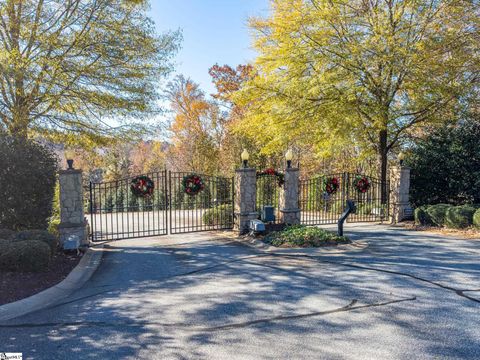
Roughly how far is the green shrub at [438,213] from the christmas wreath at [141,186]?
9.09 meters

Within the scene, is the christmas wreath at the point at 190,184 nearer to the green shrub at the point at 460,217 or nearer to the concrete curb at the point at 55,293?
the concrete curb at the point at 55,293

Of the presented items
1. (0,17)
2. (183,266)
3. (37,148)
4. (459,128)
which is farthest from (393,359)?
(459,128)

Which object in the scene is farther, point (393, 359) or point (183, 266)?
point (183, 266)

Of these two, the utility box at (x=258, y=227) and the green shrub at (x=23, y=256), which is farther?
the utility box at (x=258, y=227)

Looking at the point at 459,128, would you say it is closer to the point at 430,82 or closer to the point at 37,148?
the point at 430,82

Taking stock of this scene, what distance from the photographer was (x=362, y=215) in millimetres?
14133

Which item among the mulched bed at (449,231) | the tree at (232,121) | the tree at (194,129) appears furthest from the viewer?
the tree at (194,129)

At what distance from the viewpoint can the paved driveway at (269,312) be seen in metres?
3.53

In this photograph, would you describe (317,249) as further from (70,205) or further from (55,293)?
(70,205)

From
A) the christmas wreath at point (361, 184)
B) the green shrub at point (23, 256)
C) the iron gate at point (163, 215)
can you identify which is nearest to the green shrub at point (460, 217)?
the christmas wreath at point (361, 184)

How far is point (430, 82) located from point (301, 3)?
18.2 ft

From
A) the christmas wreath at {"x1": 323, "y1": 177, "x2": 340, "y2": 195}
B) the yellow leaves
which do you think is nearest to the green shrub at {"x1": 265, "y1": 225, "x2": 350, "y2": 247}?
the christmas wreath at {"x1": 323, "y1": 177, "x2": 340, "y2": 195}

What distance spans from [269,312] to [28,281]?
418 centimetres

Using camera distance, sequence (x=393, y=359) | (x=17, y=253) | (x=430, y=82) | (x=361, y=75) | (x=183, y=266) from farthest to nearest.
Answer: (x=361, y=75) → (x=430, y=82) → (x=183, y=266) → (x=17, y=253) → (x=393, y=359)
